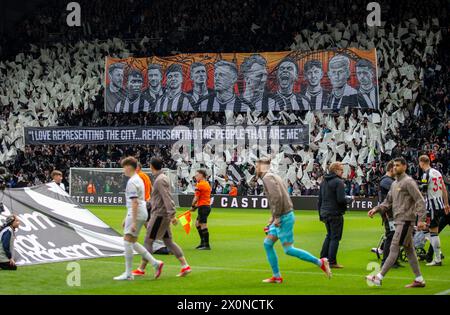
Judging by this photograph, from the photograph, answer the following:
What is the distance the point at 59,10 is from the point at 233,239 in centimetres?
4010

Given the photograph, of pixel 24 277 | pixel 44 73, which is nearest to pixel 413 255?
pixel 24 277

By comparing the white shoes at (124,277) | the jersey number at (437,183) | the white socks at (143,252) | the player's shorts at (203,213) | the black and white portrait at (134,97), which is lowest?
the white shoes at (124,277)

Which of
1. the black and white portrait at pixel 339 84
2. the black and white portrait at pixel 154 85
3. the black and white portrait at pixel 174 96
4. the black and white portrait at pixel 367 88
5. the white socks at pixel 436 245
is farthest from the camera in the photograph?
the black and white portrait at pixel 154 85

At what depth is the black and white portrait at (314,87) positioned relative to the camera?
43.9 metres

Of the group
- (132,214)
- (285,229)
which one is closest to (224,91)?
(132,214)

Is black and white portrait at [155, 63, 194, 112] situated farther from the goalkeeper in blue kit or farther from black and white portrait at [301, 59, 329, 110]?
the goalkeeper in blue kit

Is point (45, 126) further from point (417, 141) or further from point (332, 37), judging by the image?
point (417, 141)

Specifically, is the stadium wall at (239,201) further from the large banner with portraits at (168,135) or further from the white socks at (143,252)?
the white socks at (143,252)

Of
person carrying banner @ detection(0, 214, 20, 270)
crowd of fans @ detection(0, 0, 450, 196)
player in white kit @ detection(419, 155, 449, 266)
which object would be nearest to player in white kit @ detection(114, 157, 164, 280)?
person carrying banner @ detection(0, 214, 20, 270)

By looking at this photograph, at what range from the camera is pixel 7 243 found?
1616cm

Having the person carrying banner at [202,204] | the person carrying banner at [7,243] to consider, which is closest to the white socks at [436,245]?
the person carrying banner at [202,204]

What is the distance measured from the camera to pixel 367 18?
47.9 metres

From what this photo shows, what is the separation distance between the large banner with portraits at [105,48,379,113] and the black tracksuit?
25817 mm

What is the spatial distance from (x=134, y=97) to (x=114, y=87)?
1.44 meters
